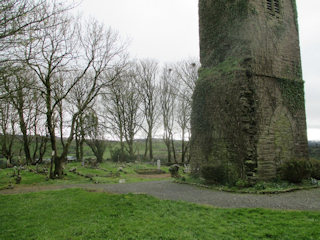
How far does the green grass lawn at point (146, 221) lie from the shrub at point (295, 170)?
16.5 ft

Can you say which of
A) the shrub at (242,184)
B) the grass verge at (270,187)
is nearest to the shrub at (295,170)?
the grass verge at (270,187)

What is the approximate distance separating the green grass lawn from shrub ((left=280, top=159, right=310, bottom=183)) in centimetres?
501

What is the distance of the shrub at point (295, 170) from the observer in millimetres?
10648

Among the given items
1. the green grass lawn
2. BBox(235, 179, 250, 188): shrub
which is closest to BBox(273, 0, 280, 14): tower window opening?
BBox(235, 179, 250, 188): shrub

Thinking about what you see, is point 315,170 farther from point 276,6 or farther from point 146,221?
point 146,221

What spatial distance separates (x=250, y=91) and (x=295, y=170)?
408 centimetres

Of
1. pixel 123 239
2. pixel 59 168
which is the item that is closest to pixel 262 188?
pixel 123 239

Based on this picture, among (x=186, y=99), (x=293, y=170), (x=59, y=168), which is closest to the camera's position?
(x=293, y=170)

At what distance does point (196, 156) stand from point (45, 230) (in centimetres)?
910

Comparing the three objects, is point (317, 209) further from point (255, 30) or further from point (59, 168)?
point (59, 168)

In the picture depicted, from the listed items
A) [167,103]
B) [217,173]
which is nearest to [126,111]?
[167,103]

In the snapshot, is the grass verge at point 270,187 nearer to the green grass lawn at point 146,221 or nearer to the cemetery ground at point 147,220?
the cemetery ground at point 147,220

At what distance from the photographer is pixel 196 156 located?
13.5 meters

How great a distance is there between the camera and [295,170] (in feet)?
34.9
